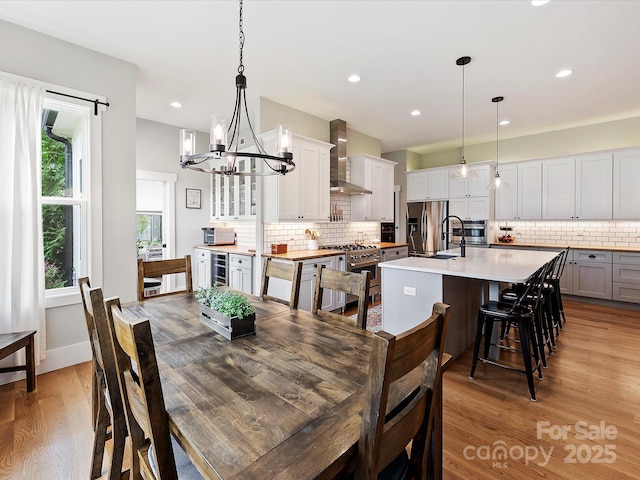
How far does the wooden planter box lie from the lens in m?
1.55

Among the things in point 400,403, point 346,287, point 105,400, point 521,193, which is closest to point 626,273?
point 521,193

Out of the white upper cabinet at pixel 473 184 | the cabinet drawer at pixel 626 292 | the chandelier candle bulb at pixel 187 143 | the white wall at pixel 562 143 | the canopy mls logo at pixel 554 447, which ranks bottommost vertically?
the canopy mls logo at pixel 554 447

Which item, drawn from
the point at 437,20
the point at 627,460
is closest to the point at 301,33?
the point at 437,20

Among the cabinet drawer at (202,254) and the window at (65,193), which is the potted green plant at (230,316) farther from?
the cabinet drawer at (202,254)

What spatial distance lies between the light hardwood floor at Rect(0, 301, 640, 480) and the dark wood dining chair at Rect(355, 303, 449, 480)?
2.94 ft

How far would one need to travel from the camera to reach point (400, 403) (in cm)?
103

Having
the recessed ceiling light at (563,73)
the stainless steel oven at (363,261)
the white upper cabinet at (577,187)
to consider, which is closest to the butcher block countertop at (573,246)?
the white upper cabinet at (577,187)

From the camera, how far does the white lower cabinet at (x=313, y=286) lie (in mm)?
3979

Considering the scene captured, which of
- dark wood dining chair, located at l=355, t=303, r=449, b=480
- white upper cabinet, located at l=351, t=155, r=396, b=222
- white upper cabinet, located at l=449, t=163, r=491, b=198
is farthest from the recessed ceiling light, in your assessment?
dark wood dining chair, located at l=355, t=303, r=449, b=480

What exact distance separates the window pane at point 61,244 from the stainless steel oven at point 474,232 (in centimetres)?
613

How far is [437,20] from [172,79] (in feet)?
9.67

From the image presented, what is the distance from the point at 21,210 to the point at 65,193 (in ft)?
1.47

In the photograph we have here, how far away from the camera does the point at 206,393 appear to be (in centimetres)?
107

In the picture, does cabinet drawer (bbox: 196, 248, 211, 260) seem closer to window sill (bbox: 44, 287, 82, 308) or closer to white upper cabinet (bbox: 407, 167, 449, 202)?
window sill (bbox: 44, 287, 82, 308)
